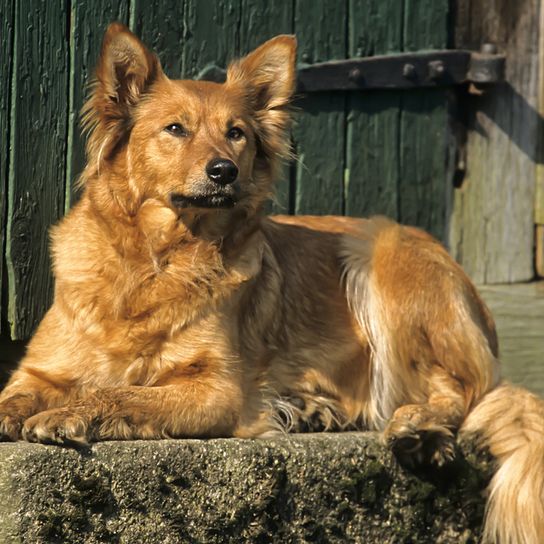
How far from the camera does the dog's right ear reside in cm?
439

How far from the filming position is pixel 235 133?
4520 mm

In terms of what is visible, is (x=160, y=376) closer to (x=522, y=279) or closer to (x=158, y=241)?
(x=158, y=241)

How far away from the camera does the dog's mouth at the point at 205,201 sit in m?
4.26

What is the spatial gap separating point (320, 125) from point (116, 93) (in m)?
1.42

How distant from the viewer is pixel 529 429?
15.2ft

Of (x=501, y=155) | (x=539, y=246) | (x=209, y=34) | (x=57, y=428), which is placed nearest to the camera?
(x=57, y=428)

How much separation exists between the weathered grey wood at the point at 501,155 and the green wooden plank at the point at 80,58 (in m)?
1.87

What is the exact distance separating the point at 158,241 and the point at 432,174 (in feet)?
6.27

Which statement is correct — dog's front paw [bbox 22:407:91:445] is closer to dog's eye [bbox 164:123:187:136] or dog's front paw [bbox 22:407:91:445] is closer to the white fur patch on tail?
dog's eye [bbox 164:123:187:136]

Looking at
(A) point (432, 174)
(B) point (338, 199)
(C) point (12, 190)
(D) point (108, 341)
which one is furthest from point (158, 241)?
(A) point (432, 174)

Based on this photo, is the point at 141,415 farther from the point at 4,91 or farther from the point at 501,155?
the point at 501,155

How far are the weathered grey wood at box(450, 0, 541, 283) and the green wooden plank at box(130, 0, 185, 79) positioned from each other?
1487 millimetres

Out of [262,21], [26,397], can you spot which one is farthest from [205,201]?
[262,21]

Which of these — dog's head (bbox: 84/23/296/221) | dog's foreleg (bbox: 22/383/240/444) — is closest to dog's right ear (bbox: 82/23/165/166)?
dog's head (bbox: 84/23/296/221)
